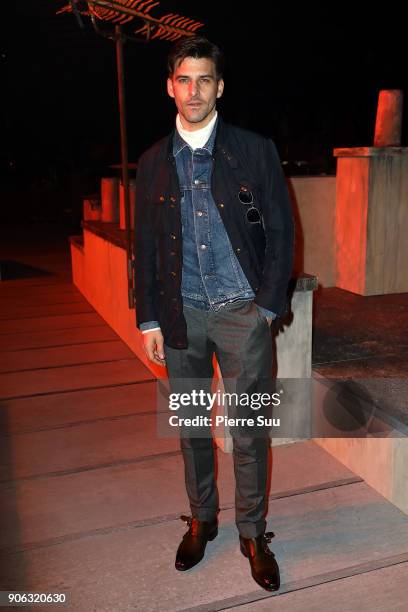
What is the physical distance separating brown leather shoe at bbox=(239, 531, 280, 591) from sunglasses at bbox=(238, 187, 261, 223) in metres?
1.22

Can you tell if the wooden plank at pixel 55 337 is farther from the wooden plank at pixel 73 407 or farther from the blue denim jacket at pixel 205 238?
the blue denim jacket at pixel 205 238

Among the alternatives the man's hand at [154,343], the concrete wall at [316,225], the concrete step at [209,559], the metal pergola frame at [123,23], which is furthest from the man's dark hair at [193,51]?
the concrete wall at [316,225]

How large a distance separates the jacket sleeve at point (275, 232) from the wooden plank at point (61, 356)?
320cm

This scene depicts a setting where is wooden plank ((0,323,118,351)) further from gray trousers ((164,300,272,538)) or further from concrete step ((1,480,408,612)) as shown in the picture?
gray trousers ((164,300,272,538))

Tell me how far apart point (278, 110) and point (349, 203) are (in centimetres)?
1590

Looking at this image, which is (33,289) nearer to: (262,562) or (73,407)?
(73,407)

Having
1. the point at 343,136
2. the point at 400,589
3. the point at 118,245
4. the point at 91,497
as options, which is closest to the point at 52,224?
the point at 343,136

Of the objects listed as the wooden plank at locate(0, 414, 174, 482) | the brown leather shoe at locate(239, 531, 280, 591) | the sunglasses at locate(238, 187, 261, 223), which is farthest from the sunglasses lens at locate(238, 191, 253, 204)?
the wooden plank at locate(0, 414, 174, 482)

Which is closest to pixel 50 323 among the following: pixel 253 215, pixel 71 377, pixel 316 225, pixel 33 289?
pixel 71 377

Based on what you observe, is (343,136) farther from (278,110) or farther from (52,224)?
(52,224)

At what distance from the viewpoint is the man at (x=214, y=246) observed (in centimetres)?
208

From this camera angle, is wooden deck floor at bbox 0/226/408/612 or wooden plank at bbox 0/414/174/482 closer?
wooden deck floor at bbox 0/226/408/612

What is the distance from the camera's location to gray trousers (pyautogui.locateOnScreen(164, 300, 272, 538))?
84.8 inches

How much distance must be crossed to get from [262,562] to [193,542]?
0.99 feet
